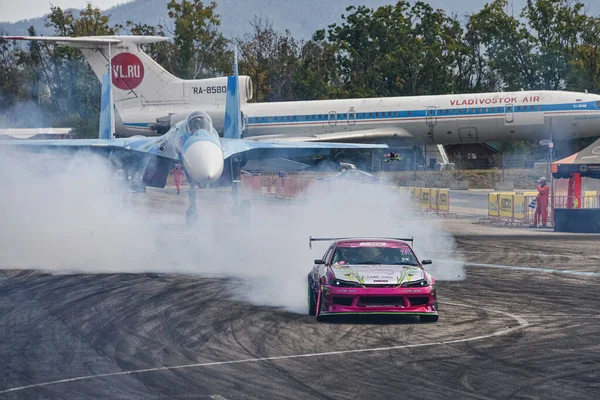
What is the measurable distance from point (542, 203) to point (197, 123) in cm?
1313

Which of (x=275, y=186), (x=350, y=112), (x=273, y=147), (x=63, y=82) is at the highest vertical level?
(x=63, y=82)

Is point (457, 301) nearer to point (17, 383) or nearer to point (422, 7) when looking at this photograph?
point (17, 383)

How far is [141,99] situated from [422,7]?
3515 cm

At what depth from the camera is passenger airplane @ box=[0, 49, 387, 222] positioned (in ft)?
82.5

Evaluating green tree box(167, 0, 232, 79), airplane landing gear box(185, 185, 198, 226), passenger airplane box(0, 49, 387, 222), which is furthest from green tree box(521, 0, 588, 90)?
airplane landing gear box(185, 185, 198, 226)

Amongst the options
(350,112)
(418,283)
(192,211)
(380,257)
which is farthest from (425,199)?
(418,283)

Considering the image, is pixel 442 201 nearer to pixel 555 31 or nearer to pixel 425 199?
pixel 425 199

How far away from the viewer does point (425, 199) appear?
40.0 metres

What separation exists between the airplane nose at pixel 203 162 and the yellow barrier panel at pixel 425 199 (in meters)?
16.1

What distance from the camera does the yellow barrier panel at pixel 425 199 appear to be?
130 feet

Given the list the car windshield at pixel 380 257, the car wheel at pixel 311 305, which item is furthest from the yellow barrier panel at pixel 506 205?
the car wheel at pixel 311 305

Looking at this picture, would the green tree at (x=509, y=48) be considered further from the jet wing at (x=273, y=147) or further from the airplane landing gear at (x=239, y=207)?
the airplane landing gear at (x=239, y=207)

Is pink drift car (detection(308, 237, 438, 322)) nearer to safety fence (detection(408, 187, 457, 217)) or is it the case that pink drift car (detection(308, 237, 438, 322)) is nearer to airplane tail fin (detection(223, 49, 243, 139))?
airplane tail fin (detection(223, 49, 243, 139))

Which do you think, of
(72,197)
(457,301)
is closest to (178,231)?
(72,197)
